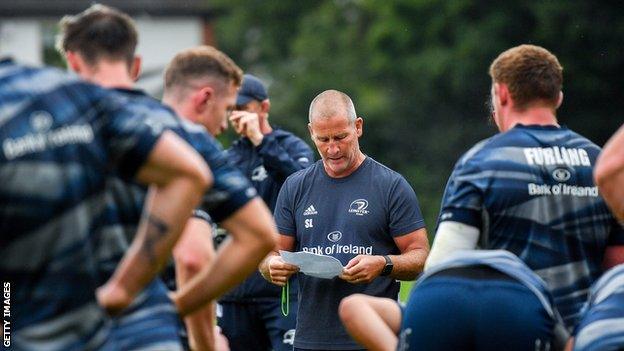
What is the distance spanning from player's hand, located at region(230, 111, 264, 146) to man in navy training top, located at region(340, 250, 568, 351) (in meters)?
4.49

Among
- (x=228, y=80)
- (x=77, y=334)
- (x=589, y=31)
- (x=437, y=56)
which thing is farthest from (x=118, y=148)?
(x=437, y=56)

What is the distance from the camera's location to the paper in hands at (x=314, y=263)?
8.60 meters

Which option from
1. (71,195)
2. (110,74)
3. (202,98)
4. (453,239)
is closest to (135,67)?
(110,74)

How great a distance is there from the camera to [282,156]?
34.3 feet

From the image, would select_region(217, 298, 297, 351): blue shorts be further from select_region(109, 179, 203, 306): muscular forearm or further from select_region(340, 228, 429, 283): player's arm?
select_region(109, 179, 203, 306): muscular forearm

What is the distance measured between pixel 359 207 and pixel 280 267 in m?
0.63

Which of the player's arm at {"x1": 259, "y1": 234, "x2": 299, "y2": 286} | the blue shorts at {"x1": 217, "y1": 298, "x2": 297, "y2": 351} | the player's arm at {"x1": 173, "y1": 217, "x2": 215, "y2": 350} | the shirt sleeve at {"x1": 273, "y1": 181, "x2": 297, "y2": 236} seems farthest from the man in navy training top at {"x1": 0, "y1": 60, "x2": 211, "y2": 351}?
the blue shorts at {"x1": 217, "y1": 298, "x2": 297, "y2": 351}

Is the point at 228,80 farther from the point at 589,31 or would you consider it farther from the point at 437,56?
the point at 437,56

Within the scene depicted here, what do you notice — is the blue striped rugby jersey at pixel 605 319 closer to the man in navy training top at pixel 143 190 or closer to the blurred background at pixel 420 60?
the man in navy training top at pixel 143 190

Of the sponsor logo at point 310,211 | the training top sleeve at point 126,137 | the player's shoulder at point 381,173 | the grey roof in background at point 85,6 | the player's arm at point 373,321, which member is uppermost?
the training top sleeve at point 126,137

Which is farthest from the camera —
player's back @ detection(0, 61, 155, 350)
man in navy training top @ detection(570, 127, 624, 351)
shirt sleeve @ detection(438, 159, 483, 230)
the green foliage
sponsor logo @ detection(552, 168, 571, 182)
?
the green foliage

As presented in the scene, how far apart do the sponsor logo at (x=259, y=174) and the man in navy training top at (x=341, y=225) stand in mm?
1106

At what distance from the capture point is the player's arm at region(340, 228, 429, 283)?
8.86 m

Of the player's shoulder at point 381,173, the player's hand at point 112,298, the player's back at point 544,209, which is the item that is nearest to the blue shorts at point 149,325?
the player's hand at point 112,298
